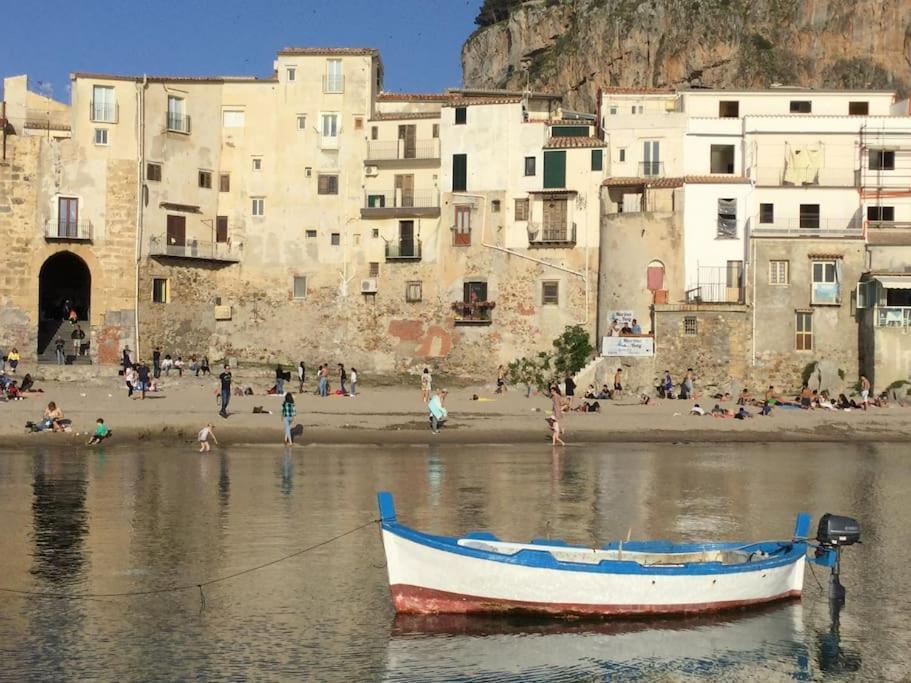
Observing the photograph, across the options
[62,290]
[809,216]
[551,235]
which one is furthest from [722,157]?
[62,290]

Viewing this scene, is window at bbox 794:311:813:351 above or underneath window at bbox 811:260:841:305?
underneath

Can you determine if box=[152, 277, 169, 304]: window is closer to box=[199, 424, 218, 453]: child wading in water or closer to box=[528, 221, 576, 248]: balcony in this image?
box=[528, 221, 576, 248]: balcony

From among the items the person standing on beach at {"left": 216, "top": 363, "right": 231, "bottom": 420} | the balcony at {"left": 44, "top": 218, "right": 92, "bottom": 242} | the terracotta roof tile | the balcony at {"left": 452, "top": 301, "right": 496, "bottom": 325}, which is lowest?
the person standing on beach at {"left": 216, "top": 363, "right": 231, "bottom": 420}

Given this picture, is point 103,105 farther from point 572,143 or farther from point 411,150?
point 572,143

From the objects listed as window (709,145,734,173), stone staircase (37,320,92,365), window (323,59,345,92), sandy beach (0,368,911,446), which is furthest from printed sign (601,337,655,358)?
stone staircase (37,320,92,365)

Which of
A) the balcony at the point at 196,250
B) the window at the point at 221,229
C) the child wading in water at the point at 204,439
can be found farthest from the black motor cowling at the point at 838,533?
the window at the point at 221,229

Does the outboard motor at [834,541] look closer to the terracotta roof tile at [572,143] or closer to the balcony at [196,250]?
the terracotta roof tile at [572,143]

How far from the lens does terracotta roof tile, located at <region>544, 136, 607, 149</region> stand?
5316 cm

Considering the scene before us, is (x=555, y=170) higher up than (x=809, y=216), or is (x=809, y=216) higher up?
(x=555, y=170)

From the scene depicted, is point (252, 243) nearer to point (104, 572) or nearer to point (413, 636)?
point (104, 572)

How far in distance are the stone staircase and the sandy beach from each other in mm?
7264

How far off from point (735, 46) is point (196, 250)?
126 feet

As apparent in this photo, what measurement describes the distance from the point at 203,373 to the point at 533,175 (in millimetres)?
15751

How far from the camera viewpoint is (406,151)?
181ft
